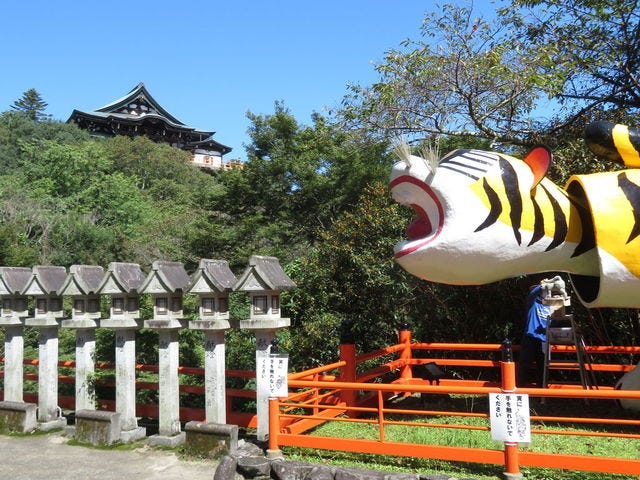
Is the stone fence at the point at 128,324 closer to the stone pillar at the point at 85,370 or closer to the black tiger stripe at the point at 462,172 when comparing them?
the stone pillar at the point at 85,370

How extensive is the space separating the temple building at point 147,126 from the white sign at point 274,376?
118 ft

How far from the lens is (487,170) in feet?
17.3

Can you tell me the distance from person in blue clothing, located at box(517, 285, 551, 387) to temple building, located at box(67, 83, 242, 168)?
34.7 meters

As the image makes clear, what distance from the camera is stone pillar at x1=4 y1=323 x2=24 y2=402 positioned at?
7730 mm

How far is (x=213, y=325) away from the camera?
6066 millimetres

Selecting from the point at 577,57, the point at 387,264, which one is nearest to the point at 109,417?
the point at 387,264

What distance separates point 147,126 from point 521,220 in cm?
4278

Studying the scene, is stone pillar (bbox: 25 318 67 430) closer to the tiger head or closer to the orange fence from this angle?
the orange fence

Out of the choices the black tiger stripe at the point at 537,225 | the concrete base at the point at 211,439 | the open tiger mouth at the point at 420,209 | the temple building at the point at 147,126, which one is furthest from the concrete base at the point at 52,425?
the temple building at the point at 147,126

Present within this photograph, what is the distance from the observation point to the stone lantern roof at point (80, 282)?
23.0 feet

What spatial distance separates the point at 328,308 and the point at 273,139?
30.7 feet

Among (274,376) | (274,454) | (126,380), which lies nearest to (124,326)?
(126,380)

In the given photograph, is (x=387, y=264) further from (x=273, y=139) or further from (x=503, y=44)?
(x=273, y=139)

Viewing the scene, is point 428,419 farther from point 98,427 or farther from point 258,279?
point 98,427
